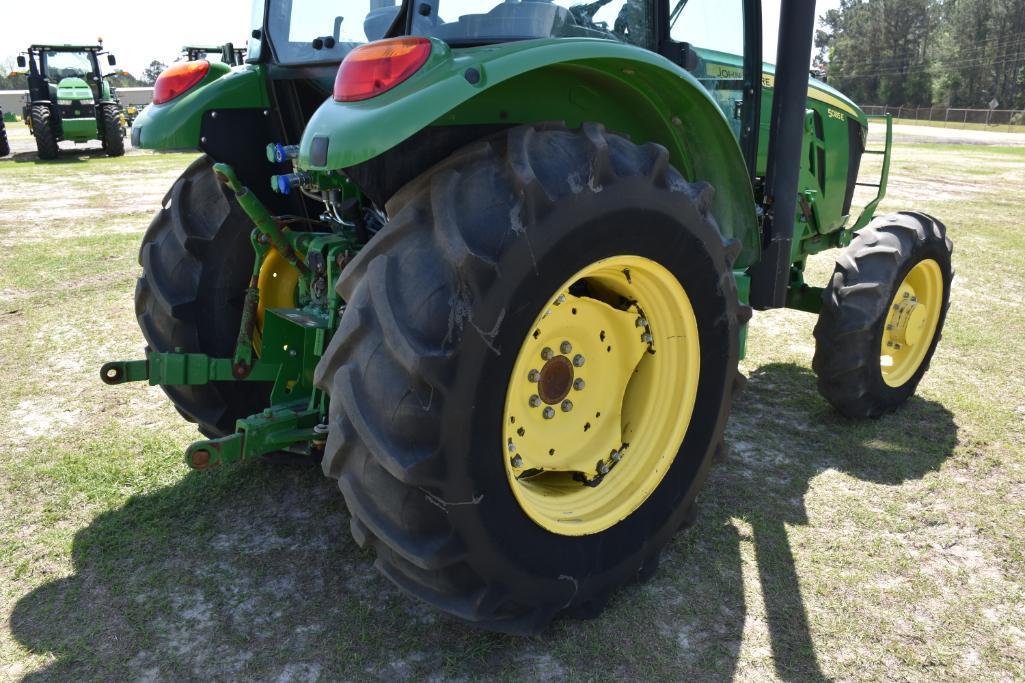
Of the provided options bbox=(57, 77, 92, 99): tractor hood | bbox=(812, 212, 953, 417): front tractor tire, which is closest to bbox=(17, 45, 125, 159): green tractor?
bbox=(57, 77, 92, 99): tractor hood

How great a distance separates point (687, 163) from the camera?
2.67 m

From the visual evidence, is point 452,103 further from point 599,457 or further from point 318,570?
point 318,570

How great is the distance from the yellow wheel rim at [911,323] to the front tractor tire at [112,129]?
16475 mm

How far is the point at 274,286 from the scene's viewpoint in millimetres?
3068

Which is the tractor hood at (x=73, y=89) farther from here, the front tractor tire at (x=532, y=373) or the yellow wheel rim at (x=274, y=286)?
the front tractor tire at (x=532, y=373)

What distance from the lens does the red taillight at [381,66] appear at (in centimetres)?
183

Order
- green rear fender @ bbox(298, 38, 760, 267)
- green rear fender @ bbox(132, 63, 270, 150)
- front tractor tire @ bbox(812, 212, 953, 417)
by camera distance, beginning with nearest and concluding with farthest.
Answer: green rear fender @ bbox(298, 38, 760, 267) → green rear fender @ bbox(132, 63, 270, 150) → front tractor tire @ bbox(812, 212, 953, 417)

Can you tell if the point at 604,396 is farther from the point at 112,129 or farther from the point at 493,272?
the point at 112,129

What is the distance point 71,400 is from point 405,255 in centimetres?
281

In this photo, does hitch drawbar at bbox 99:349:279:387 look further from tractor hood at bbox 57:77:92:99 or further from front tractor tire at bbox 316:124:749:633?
tractor hood at bbox 57:77:92:99

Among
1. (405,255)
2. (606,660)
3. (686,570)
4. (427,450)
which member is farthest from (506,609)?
(405,255)

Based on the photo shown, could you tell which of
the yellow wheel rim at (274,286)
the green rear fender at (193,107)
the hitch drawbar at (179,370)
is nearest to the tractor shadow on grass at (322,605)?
the hitch drawbar at (179,370)

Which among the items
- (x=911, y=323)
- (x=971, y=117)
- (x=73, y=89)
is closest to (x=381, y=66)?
(x=911, y=323)

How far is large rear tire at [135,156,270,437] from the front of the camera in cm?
295
